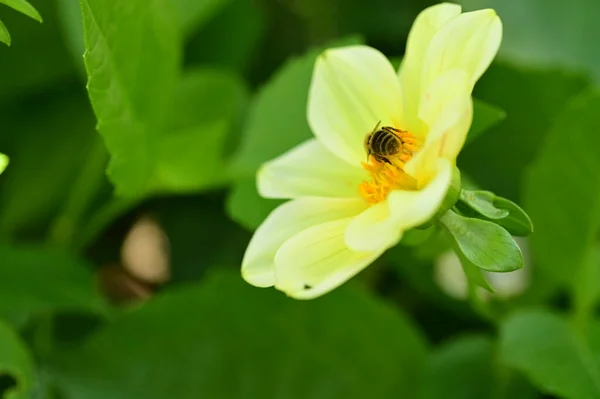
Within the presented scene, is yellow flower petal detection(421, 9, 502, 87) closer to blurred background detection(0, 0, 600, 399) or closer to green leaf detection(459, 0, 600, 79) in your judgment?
blurred background detection(0, 0, 600, 399)

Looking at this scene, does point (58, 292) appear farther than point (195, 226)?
No

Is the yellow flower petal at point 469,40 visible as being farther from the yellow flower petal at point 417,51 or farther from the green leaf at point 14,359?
the green leaf at point 14,359

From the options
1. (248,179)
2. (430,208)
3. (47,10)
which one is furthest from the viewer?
(47,10)

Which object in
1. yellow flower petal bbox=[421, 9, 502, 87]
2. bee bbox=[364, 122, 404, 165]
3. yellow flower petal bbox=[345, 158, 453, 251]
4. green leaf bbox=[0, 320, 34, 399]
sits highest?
yellow flower petal bbox=[421, 9, 502, 87]

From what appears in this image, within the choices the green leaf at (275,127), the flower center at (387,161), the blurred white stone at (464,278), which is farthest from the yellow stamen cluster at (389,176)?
the blurred white stone at (464,278)

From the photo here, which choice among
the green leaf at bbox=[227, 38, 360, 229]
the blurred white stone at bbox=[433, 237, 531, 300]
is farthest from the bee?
the blurred white stone at bbox=[433, 237, 531, 300]

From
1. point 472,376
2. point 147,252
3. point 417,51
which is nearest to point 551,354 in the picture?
point 472,376

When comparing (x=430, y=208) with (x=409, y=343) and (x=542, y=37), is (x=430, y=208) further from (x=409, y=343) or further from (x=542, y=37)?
(x=542, y=37)

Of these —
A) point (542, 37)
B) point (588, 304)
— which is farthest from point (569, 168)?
point (542, 37)
